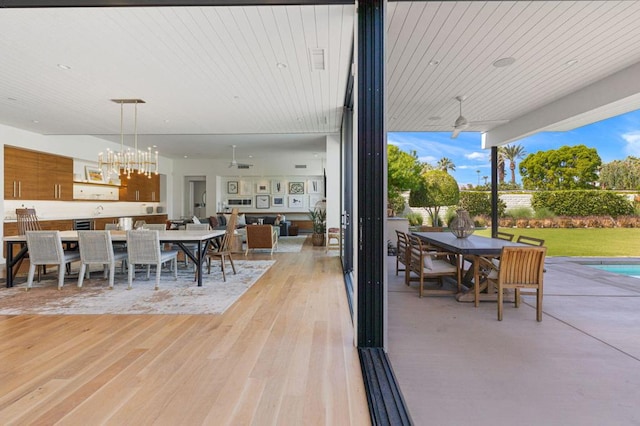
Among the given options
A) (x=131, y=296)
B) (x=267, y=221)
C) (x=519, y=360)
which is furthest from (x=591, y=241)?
(x=131, y=296)

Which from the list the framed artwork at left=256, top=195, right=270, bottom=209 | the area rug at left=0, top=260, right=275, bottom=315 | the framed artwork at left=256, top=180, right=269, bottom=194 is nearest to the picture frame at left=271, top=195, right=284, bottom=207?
the framed artwork at left=256, top=195, right=270, bottom=209

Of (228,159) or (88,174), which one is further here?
(228,159)

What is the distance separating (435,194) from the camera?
935 centimetres

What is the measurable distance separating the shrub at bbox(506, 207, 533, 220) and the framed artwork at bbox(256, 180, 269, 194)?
8310 mm

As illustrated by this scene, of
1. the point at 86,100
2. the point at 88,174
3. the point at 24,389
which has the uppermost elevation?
the point at 86,100

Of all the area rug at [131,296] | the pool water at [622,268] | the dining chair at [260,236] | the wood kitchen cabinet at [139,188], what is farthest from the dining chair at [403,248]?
the wood kitchen cabinet at [139,188]

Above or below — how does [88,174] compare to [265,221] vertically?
above

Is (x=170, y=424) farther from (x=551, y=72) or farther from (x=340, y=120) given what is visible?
(x=340, y=120)

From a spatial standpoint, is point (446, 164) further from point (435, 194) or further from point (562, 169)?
point (435, 194)

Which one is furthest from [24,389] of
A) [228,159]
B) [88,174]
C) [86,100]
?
[228,159]

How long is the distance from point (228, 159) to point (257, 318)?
9.96 m

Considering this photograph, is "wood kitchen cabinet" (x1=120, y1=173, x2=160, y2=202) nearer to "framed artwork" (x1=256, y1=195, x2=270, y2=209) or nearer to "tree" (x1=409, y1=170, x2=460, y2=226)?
"framed artwork" (x1=256, y1=195, x2=270, y2=209)

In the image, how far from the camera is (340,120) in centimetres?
657

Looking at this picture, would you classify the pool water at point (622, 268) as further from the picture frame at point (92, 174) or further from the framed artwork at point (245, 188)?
the picture frame at point (92, 174)
